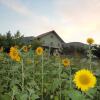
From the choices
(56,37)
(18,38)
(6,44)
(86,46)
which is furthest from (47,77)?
(56,37)

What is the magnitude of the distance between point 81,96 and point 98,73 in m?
0.95

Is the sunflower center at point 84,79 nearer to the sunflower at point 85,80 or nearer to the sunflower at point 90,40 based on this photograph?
the sunflower at point 85,80

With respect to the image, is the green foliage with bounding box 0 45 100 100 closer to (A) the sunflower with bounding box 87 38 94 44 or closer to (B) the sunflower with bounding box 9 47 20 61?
(B) the sunflower with bounding box 9 47 20 61

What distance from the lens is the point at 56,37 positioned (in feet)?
205

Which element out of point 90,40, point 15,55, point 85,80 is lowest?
point 85,80

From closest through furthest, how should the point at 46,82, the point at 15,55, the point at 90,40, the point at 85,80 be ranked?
the point at 85,80
the point at 15,55
the point at 90,40
the point at 46,82

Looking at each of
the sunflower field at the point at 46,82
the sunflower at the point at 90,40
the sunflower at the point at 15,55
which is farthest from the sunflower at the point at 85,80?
the sunflower at the point at 90,40

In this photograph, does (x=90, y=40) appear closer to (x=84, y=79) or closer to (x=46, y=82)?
(x=46, y=82)

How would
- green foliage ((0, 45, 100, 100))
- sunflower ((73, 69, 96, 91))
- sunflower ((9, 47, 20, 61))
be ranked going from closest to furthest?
sunflower ((73, 69, 96, 91))
green foliage ((0, 45, 100, 100))
sunflower ((9, 47, 20, 61))

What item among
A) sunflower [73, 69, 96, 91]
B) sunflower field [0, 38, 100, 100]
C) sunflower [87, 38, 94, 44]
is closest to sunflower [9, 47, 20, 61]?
sunflower field [0, 38, 100, 100]

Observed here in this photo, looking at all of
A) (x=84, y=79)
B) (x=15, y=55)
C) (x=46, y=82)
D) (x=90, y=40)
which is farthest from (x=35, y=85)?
(x=84, y=79)

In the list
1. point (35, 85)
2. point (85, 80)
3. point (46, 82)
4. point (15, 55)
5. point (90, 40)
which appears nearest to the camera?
point (85, 80)

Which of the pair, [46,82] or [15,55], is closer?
[15,55]

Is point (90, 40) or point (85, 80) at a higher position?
point (90, 40)
